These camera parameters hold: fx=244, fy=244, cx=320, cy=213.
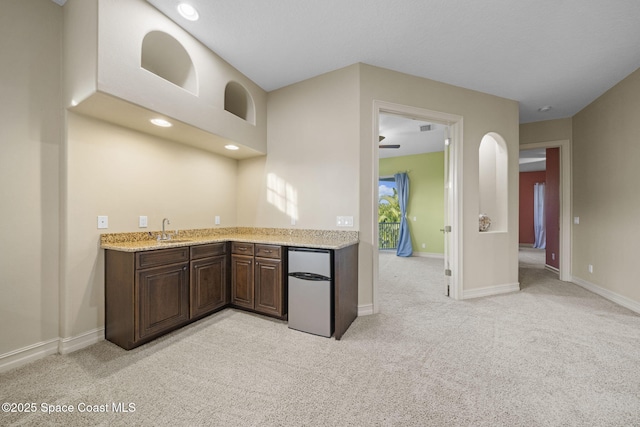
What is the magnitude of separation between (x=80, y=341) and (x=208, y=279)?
3.79 ft

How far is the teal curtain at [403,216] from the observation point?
7.33 m

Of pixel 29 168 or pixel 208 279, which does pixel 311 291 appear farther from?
pixel 29 168

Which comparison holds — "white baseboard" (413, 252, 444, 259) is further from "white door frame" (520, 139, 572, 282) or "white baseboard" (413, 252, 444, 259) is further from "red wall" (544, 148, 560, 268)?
"white door frame" (520, 139, 572, 282)

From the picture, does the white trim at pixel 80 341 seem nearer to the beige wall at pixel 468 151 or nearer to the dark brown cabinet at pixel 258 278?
the dark brown cabinet at pixel 258 278

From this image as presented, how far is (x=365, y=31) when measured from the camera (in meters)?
2.47

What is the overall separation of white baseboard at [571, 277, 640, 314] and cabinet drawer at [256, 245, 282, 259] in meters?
4.53

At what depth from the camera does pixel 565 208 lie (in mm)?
4543

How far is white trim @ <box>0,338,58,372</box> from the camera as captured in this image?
1.91 metres

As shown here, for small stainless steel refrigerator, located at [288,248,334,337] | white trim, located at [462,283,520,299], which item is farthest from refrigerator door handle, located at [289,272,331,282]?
white trim, located at [462,283,520,299]

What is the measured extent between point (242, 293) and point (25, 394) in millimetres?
1726

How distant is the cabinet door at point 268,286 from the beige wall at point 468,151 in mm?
1008

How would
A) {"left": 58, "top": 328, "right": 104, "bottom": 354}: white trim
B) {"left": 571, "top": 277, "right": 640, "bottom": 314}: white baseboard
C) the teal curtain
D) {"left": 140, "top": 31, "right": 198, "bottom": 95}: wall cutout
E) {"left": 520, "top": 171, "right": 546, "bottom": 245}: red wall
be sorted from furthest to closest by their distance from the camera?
{"left": 520, "top": 171, "right": 546, "bottom": 245}: red wall < the teal curtain < {"left": 571, "top": 277, "right": 640, "bottom": 314}: white baseboard < {"left": 140, "top": 31, "right": 198, "bottom": 95}: wall cutout < {"left": 58, "top": 328, "right": 104, "bottom": 354}: white trim

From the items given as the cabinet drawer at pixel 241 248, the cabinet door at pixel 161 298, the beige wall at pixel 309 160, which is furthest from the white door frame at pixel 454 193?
the cabinet door at pixel 161 298

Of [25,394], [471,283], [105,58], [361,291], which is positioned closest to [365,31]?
[105,58]
